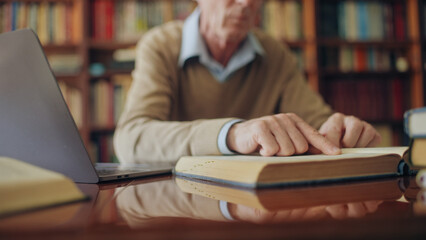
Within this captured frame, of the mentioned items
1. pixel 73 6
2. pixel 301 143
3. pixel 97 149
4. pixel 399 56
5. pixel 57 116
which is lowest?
pixel 97 149

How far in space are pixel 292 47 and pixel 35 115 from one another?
2042 mm

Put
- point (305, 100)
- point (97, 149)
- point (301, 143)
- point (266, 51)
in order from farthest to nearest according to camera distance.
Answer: point (97, 149) < point (266, 51) < point (305, 100) < point (301, 143)

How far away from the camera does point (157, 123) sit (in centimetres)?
86

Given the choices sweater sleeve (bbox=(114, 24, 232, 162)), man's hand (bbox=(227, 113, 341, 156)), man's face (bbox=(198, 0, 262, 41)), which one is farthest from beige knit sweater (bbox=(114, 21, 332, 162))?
man's hand (bbox=(227, 113, 341, 156))

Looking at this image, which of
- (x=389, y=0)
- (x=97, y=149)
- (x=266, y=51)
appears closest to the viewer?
(x=266, y=51)

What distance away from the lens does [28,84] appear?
0.46 metres

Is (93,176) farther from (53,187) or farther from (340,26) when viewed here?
(340,26)

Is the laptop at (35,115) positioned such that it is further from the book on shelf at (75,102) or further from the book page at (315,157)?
the book on shelf at (75,102)

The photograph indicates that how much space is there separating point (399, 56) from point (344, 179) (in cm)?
237

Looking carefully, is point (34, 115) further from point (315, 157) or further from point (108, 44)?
point (108, 44)

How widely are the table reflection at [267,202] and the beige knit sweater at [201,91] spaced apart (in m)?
0.56

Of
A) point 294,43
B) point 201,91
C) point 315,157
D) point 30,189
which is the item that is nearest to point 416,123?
point 315,157

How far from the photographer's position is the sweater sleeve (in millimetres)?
725

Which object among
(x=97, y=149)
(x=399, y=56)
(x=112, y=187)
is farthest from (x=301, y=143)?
(x=399, y=56)
